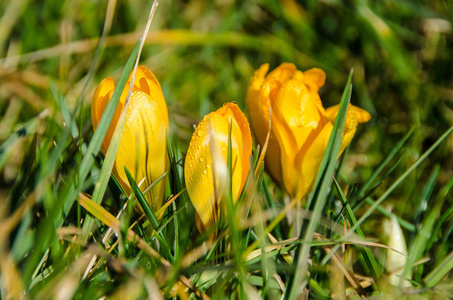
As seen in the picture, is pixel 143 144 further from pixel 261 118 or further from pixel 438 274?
pixel 438 274

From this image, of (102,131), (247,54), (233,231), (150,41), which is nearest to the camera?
(233,231)

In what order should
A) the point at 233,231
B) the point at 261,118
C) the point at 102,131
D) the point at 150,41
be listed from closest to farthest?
the point at 233,231 < the point at 102,131 < the point at 261,118 < the point at 150,41

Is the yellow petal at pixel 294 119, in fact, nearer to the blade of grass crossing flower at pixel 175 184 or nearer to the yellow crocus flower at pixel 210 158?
the yellow crocus flower at pixel 210 158

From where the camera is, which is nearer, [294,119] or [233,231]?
[233,231]

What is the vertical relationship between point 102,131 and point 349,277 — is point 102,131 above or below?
above

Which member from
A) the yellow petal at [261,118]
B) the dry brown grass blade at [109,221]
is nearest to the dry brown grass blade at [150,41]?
the yellow petal at [261,118]

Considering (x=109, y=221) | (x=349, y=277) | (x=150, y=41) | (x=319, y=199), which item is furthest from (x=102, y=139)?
(x=150, y=41)

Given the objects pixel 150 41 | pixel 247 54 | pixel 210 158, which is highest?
pixel 210 158

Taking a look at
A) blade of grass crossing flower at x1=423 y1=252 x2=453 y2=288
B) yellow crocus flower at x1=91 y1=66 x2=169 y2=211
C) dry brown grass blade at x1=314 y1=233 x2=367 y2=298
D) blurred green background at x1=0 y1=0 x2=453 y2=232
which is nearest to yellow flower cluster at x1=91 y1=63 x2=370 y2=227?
yellow crocus flower at x1=91 y1=66 x2=169 y2=211
